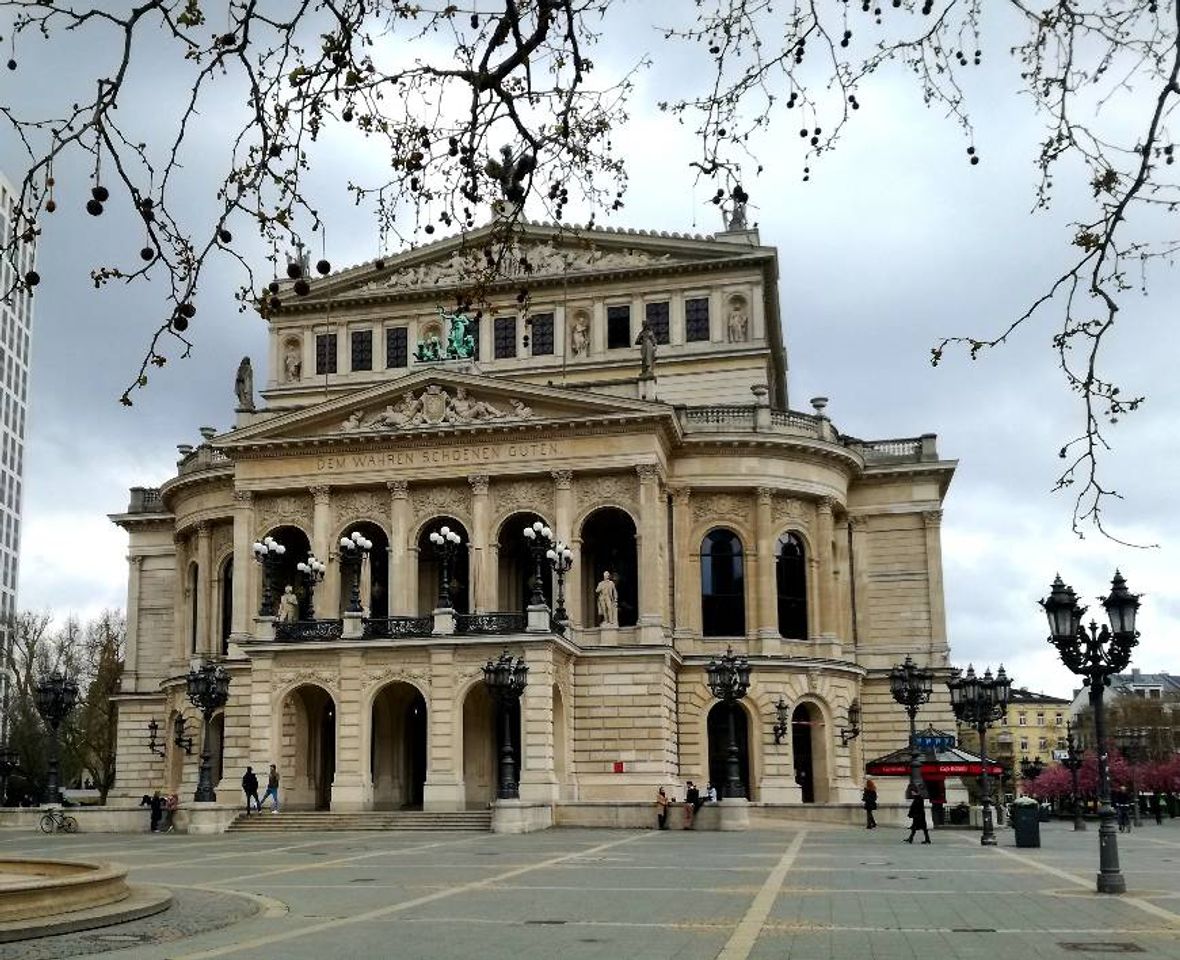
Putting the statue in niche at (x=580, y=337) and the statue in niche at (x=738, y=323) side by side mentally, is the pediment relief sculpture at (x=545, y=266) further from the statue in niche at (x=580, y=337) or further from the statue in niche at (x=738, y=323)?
the statue in niche at (x=738, y=323)

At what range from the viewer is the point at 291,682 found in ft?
150

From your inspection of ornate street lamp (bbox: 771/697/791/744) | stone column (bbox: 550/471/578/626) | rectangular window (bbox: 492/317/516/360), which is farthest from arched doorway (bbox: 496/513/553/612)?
rectangular window (bbox: 492/317/516/360)

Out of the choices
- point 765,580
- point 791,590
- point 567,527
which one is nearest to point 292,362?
point 567,527

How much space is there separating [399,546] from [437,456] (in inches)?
136

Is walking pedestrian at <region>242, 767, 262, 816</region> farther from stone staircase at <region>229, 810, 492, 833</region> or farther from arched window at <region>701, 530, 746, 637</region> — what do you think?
arched window at <region>701, 530, 746, 637</region>

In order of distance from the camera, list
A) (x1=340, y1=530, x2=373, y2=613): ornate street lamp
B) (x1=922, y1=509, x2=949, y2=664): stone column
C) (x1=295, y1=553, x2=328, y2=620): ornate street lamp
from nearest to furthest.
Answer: (x1=340, y1=530, x2=373, y2=613): ornate street lamp, (x1=295, y1=553, x2=328, y2=620): ornate street lamp, (x1=922, y1=509, x2=949, y2=664): stone column

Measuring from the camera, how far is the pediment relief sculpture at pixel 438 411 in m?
49.1

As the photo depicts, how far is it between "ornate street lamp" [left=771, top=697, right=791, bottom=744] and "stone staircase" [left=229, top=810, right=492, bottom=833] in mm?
12766

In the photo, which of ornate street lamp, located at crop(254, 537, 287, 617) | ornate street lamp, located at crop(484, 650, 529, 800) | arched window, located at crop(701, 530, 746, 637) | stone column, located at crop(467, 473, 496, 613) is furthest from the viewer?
arched window, located at crop(701, 530, 746, 637)

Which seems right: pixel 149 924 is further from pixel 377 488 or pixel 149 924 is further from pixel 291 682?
pixel 377 488

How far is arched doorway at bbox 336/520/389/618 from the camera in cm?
5069

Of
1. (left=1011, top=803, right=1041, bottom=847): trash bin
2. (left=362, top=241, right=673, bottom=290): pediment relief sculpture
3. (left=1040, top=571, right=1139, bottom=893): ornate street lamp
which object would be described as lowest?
(left=1011, top=803, right=1041, bottom=847): trash bin

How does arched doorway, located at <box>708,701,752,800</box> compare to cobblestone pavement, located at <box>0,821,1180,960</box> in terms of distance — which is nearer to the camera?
cobblestone pavement, located at <box>0,821,1180,960</box>

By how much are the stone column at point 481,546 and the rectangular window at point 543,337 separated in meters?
10.8
